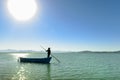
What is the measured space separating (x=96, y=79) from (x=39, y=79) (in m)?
6.33

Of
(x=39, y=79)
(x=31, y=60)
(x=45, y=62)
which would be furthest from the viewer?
(x=31, y=60)

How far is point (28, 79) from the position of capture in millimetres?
24766

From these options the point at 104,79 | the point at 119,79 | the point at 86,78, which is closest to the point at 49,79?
the point at 86,78

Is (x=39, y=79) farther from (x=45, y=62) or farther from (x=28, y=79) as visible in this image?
(x=45, y=62)

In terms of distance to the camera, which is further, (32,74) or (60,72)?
(60,72)

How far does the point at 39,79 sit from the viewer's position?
2464 cm

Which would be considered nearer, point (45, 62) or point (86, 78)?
point (86, 78)

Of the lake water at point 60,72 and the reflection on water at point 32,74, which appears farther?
the lake water at point 60,72

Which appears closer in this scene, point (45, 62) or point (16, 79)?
point (16, 79)

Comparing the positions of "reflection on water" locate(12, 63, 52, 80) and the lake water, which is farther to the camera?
the lake water

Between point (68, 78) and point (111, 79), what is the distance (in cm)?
486

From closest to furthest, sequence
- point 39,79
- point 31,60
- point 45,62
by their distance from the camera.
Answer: point 39,79 → point 45,62 → point 31,60

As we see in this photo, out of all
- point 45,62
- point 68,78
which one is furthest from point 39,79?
point 45,62

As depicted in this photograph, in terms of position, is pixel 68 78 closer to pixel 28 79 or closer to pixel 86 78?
pixel 86 78
